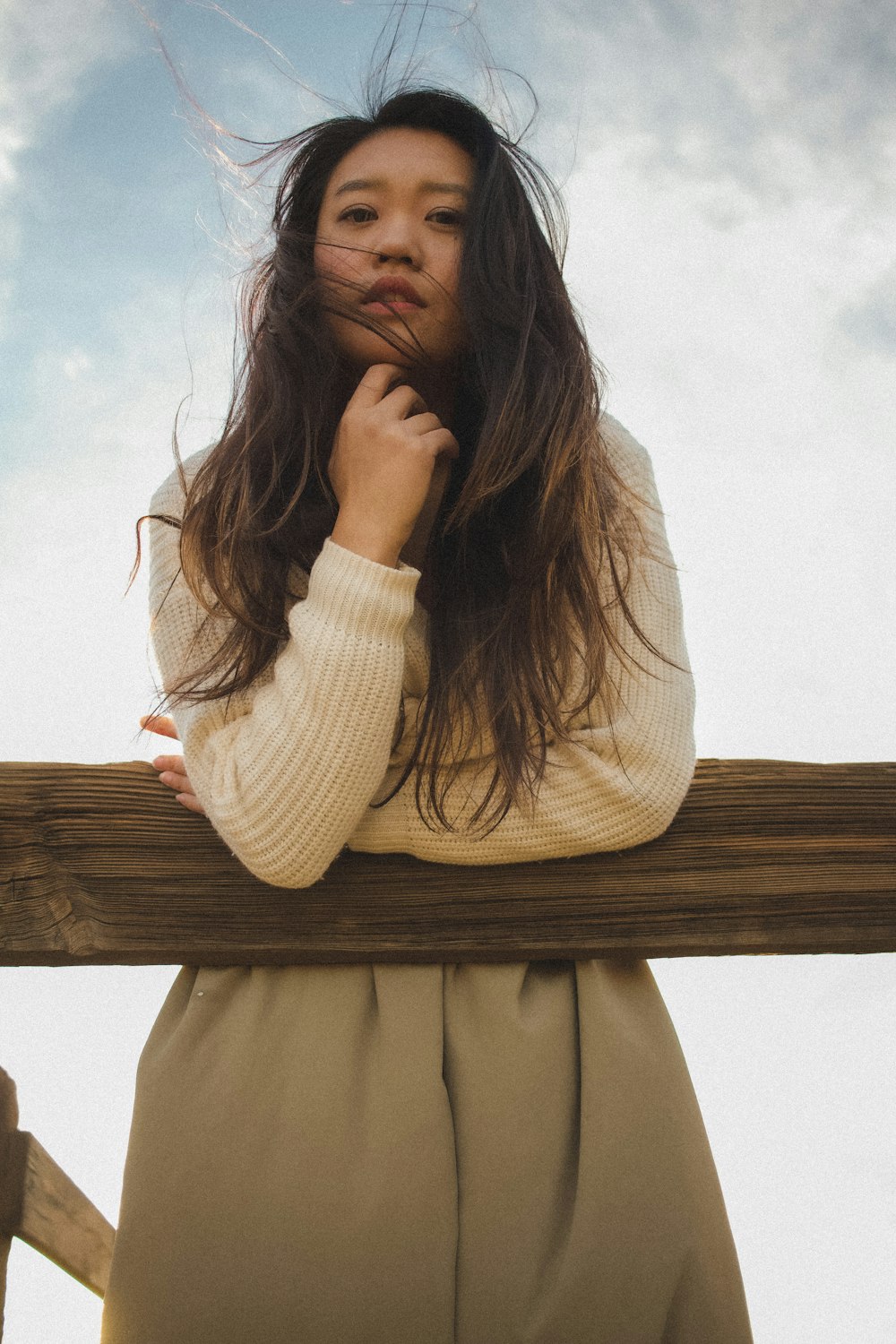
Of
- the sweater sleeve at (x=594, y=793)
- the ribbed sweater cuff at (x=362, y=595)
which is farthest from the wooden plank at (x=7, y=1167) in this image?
the ribbed sweater cuff at (x=362, y=595)

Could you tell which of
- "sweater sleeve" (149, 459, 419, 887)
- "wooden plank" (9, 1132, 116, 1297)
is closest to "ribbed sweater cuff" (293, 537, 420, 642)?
"sweater sleeve" (149, 459, 419, 887)

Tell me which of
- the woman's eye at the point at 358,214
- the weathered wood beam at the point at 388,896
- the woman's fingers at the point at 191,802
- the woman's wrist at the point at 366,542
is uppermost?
the woman's eye at the point at 358,214

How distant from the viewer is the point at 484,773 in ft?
4.52

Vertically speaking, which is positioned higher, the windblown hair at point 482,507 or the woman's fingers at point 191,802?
the windblown hair at point 482,507

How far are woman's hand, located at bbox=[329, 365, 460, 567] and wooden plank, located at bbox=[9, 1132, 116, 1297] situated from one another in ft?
4.40

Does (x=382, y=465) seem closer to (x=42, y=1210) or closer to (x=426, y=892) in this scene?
(x=426, y=892)

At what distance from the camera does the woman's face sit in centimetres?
154

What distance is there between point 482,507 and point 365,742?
1.48ft

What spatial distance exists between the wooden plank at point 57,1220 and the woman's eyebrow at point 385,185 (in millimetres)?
1639

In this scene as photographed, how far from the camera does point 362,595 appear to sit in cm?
128

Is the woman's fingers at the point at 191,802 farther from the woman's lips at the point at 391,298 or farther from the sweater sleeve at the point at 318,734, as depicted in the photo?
the woman's lips at the point at 391,298

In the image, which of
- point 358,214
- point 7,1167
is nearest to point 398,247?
point 358,214

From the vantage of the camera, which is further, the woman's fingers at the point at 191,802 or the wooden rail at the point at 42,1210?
the wooden rail at the point at 42,1210

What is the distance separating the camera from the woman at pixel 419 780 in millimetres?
1229
